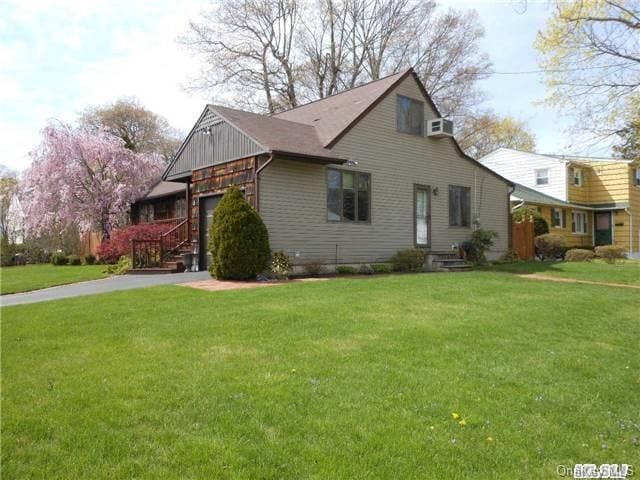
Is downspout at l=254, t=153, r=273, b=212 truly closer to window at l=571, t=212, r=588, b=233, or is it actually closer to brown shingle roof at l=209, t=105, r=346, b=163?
brown shingle roof at l=209, t=105, r=346, b=163

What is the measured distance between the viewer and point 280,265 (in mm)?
12547

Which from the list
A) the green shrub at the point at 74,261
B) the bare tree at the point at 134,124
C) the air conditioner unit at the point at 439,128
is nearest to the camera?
the air conditioner unit at the point at 439,128

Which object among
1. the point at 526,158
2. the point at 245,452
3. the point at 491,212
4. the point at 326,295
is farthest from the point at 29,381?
the point at 526,158

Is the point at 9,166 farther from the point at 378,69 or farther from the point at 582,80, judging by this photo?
the point at 582,80

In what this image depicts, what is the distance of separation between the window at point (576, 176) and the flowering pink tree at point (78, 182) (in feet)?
80.6

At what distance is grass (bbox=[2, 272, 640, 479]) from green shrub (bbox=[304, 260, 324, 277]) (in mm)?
5716

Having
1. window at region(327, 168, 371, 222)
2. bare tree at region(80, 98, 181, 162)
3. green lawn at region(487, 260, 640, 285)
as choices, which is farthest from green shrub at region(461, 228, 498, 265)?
bare tree at region(80, 98, 181, 162)

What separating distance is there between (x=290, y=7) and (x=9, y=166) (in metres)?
26.2

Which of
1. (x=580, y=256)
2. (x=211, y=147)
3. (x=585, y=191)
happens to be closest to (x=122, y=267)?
(x=211, y=147)

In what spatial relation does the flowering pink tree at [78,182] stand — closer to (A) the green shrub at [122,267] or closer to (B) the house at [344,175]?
(A) the green shrub at [122,267]

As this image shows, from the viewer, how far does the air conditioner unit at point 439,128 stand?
17.1 m

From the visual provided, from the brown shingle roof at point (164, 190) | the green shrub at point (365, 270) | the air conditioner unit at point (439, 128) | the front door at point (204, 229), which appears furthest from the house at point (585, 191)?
the front door at point (204, 229)

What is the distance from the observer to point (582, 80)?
13.3 metres

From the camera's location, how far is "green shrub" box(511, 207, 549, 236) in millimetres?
22172
